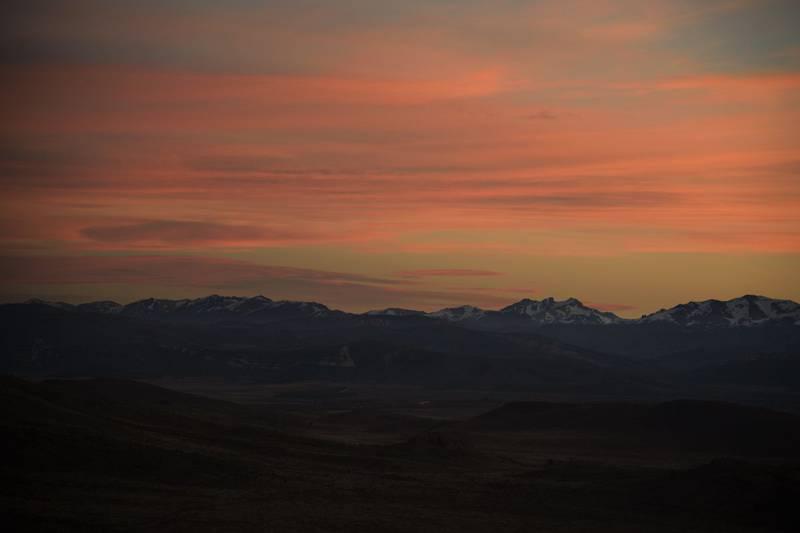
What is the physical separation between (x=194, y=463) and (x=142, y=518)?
50.2 ft

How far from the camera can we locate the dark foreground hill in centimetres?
4994

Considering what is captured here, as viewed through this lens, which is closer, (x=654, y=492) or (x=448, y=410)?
(x=654, y=492)

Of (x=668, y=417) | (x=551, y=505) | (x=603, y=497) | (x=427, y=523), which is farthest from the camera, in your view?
(x=668, y=417)

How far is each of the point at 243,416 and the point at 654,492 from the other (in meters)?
63.3

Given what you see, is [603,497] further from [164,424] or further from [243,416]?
[243,416]

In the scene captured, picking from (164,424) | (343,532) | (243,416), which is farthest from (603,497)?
(243,416)

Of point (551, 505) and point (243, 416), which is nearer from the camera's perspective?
point (551, 505)

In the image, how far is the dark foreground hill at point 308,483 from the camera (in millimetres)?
49938

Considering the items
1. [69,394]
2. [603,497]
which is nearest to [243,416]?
[69,394]

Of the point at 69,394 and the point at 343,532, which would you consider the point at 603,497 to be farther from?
the point at 69,394

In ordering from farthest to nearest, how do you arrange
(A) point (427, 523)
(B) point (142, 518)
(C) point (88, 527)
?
(A) point (427, 523), (B) point (142, 518), (C) point (88, 527)

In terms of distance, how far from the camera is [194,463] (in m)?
62.7

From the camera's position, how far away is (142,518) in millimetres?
47375

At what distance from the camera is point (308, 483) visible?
61.6m
